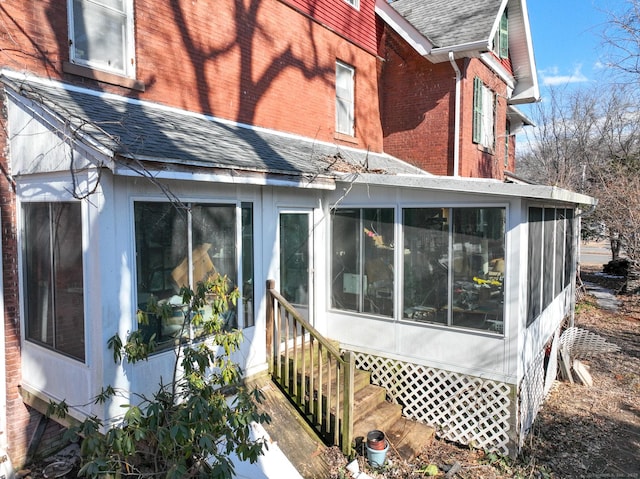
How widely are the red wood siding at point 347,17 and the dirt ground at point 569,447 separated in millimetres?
8613

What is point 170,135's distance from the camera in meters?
5.44

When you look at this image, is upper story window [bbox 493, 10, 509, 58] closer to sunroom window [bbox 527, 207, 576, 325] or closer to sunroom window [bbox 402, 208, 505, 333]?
sunroom window [bbox 527, 207, 576, 325]

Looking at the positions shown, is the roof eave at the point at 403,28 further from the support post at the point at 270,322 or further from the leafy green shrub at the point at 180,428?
the leafy green shrub at the point at 180,428

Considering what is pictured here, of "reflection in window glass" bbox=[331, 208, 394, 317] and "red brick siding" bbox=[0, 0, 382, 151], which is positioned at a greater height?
"red brick siding" bbox=[0, 0, 382, 151]

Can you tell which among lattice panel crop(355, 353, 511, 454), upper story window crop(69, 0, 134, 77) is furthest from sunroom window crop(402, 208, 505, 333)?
upper story window crop(69, 0, 134, 77)

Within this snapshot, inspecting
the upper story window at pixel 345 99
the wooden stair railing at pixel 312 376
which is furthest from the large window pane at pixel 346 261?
the upper story window at pixel 345 99

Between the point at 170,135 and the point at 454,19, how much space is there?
8.61 meters

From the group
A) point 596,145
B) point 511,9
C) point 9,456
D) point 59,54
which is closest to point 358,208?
point 59,54

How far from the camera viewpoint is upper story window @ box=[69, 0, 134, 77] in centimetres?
580

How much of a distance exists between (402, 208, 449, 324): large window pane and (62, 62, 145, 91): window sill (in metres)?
4.39

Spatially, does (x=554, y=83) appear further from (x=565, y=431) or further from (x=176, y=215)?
(x=176, y=215)

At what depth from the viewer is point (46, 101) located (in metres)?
4.61

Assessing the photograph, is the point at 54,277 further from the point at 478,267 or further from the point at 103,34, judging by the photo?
the point at 478,267

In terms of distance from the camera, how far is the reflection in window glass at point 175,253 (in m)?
4.73
